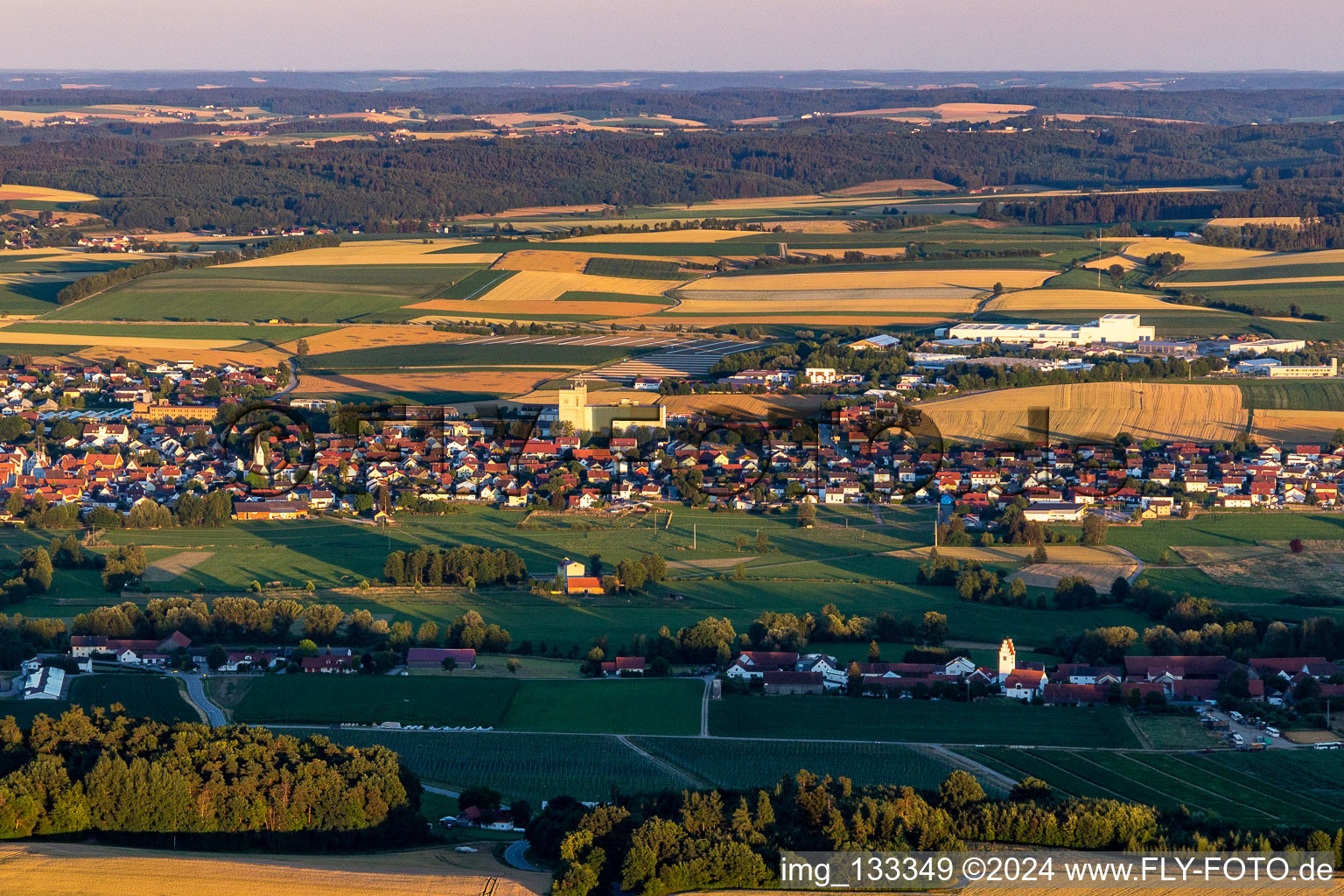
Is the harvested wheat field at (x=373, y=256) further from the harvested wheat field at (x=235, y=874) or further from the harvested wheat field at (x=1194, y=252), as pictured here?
the harvested wheat field at (x=235, y=874)

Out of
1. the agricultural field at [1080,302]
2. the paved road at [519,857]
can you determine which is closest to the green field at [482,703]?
the paved road at [519,857]

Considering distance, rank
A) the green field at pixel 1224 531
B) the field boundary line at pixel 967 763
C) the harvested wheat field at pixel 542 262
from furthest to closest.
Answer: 1. the harvested wheat field at pixel 542 262
2. the green field at pixel 1224 531
3. the field boundary line at pixel 967 763

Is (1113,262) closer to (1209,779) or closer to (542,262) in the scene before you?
(542,262)

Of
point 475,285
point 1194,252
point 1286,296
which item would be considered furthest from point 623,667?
point 1194,252

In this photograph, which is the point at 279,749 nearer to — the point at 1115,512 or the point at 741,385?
the point at 1115,512

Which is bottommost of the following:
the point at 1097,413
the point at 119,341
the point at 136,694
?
the point at 119,341
